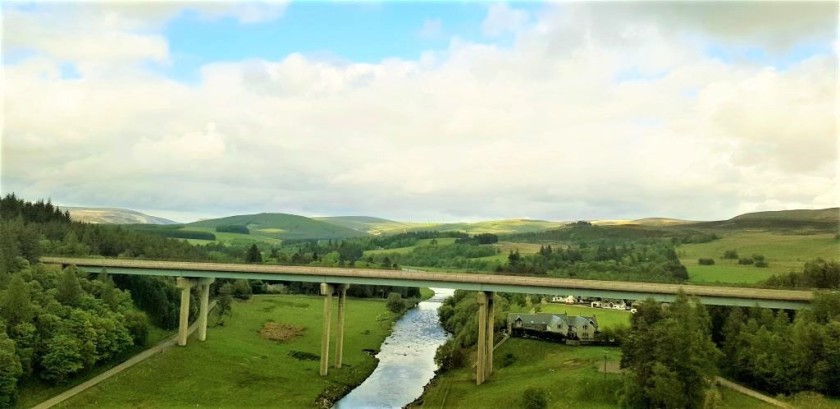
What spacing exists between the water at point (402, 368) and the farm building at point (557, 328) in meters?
17.1

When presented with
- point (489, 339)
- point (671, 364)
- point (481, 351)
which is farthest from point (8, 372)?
point (671, 364)

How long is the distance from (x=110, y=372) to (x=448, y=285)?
46.6m

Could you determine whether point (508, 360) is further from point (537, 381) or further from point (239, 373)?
point (239, 373)

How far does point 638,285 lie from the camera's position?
78.4m

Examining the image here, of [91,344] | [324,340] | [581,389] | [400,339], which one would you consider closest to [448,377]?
[324,340]

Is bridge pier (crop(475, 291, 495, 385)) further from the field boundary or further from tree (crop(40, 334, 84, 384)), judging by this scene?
tree (crop(40, 334, 84, 384))

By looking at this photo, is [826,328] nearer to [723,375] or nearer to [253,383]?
[723,375]

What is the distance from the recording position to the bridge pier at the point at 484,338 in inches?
3162

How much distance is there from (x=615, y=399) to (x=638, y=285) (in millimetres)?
20444

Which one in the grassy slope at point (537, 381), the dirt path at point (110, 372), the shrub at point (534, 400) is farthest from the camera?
the grassy slope at point (537, 381)

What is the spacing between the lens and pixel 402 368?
313 ft

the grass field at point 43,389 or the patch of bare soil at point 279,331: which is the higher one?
the grass field at point 43,389

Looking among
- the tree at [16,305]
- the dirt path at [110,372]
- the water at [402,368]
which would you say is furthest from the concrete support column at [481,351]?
the tree at [16,305]

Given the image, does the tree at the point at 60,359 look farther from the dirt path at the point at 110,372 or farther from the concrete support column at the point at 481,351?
the concrete support column at the point at 481,351
